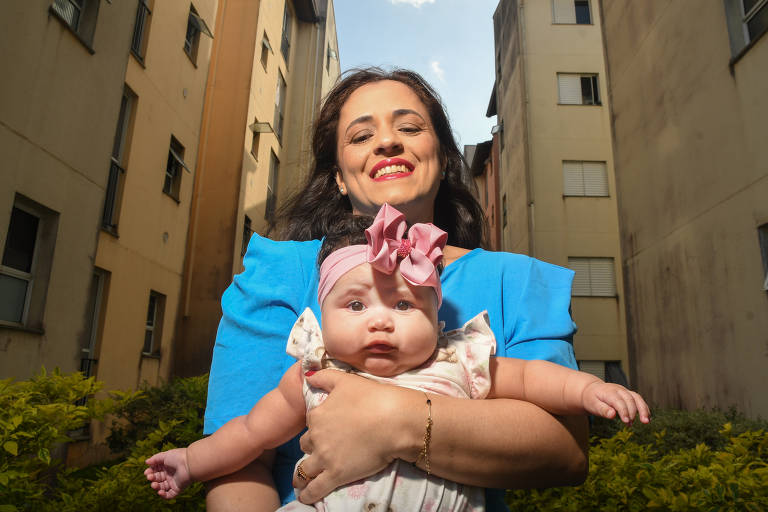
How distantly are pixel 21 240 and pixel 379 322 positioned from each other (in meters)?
7.44

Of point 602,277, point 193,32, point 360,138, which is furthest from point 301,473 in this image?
point 602,277

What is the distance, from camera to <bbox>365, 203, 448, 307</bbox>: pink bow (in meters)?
1.86

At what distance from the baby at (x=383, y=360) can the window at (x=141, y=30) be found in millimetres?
11113

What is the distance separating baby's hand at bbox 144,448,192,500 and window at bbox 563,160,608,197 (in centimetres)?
2148

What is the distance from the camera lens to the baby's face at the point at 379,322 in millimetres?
1805

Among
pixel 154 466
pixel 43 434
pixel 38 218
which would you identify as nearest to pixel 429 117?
pixel 154 466

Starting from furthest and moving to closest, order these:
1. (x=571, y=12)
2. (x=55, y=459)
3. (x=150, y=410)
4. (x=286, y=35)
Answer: (x=571, y=12)
(x=286, y=35)
(x=150, y=410)
(x=55, y=459)

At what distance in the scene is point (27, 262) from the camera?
7684 mm

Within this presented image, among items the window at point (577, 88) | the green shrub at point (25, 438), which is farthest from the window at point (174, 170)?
the window at point (577, 88)

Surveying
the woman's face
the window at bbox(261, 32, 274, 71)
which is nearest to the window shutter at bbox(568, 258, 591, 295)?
the window at bbox(261, 32, 274, 71)

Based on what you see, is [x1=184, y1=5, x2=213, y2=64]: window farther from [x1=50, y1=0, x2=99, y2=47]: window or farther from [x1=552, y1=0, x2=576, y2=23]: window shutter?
[x1=552, y1=0, x2=576, y2=23]: window shutter

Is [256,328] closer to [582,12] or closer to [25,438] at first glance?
[25,438]

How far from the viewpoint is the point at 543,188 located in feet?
72.0

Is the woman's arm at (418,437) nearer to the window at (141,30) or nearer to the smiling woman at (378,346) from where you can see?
the smiling woman at (378,346)
